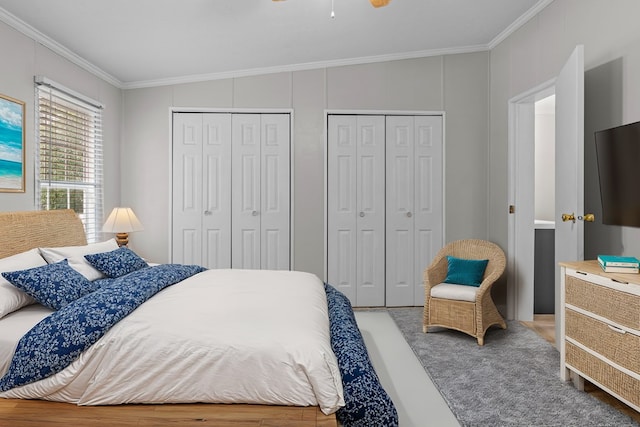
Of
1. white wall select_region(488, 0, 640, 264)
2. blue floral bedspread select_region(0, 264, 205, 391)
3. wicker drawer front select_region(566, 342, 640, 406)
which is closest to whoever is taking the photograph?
blue floral bedspread select_region(0, 264, 205, 391)

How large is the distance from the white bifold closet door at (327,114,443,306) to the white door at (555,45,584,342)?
1.65 m

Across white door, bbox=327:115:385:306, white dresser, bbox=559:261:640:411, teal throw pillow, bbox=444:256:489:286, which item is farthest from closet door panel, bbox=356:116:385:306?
white dresser, bbox=559:261:640:411

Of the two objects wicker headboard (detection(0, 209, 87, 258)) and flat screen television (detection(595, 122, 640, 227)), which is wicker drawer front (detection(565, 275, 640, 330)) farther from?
wicker headboard (detection(0, 209, 87, 258))

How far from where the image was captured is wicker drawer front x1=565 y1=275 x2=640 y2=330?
2.15 metres

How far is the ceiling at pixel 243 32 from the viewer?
3195 millimetres

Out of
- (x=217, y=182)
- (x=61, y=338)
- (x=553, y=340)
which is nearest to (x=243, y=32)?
(x=217, y=182)

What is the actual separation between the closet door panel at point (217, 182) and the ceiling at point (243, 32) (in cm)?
54

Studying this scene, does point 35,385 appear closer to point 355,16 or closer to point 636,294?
point 636,294

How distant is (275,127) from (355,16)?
60.5 inches

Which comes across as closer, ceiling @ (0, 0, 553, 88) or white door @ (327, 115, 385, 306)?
ceiling @ (0, 0, 553, 88)

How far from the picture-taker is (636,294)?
2.13 meters

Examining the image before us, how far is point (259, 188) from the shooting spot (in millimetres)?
4766

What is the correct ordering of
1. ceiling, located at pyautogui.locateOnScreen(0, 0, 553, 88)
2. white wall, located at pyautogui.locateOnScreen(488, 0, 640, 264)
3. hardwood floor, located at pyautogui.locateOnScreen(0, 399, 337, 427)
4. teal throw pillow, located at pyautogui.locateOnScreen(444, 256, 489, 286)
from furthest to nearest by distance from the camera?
teal throw pillow, located at pyautogui.locateOnScreen(444, 256, 489, 286)
ceiling, located at pyautogui.locateOnScreen(0, 0, 553, 88)
white wall, located at pyautogui.locateOnScreen(488, 0, 640, 264)
hardwood floor, located at pyautogui.locateOnScreen(0, 399, 337, 427)

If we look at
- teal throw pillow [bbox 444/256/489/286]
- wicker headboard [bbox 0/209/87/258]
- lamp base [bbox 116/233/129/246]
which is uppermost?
wicker headboard [bbox 0/209/87/258]
